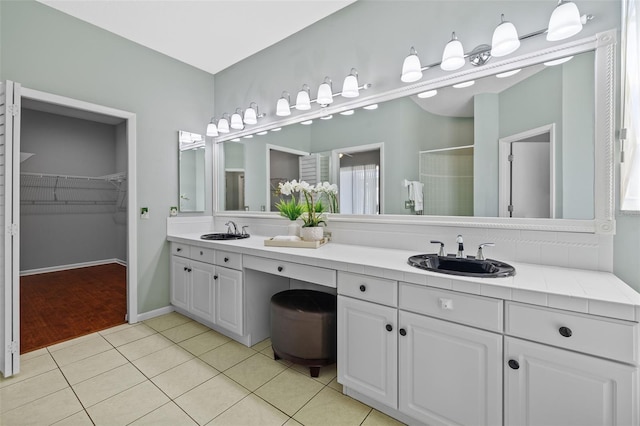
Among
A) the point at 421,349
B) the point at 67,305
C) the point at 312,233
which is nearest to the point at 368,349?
the point at 421,349

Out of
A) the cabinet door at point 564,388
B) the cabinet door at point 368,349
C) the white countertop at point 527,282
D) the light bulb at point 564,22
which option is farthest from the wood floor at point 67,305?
the light bulb at point 564,22

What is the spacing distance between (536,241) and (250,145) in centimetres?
270

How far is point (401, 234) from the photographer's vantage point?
206cm

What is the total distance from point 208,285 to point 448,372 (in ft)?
6.67

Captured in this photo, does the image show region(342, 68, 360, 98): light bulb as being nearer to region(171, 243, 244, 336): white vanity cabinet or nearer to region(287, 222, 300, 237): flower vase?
region(287, 222, 300, 237): flower vase

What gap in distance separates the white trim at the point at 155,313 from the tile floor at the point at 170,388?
42cm

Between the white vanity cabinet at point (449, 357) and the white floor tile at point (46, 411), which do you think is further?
the white floor tile at point (46, 411)

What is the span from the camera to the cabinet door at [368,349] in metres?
1.50

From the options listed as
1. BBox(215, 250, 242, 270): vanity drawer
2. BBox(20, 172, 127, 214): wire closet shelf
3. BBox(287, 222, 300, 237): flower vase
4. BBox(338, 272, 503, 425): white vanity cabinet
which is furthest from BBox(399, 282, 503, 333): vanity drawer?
BBox(20, 172, 127, 214): wire closet shelf

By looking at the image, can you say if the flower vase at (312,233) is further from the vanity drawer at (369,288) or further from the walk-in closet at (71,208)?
the walk-in closet at (71,208)

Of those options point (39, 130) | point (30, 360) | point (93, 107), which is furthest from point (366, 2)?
point (39, 130)

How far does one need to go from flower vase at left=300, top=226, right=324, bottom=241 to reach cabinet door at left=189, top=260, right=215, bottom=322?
0.91m

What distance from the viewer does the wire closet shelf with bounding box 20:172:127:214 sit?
4.54 meters

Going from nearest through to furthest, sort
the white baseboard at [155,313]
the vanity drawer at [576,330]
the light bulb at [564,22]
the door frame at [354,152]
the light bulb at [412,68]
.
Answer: the vanity drawer at [576,330] → the light bulb at [564,22] → the light bulb at [412,68] → the door frame at [354,152] → the white baseboard at [155,313]
